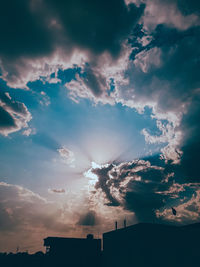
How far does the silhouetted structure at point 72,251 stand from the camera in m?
28.1

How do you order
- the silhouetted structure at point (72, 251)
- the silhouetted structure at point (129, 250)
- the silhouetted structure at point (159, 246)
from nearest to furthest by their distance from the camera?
the silhouetted structure at point (159, 246)
the silhouetted structure at point (129, 250)
the silhouetted structure at point (72, 251)

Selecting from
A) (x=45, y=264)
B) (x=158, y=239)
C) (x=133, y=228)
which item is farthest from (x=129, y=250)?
(x=45, y=264)

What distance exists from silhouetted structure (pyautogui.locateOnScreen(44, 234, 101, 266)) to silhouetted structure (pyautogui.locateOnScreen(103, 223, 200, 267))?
5.40m

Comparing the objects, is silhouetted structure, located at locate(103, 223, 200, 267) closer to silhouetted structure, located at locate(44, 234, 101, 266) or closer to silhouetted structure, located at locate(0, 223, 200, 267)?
silhouetted structure, located at locate(0, 223, 200, 267)

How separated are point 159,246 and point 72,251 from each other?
16.4 metres

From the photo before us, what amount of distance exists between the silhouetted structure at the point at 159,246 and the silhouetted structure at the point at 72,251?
540 centimetres

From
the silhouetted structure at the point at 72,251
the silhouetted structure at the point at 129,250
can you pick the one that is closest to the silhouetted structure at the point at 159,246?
the silhouetted structure at the point at 129,250

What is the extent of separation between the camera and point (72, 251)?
29.1 m

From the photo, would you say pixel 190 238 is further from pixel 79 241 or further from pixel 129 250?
pixel 79 241

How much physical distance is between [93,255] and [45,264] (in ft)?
29.3

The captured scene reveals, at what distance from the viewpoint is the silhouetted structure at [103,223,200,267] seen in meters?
21.1

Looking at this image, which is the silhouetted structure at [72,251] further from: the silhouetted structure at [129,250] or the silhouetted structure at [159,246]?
the silhouetted structure at [159,246]

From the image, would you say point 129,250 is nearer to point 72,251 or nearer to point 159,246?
point 159,246

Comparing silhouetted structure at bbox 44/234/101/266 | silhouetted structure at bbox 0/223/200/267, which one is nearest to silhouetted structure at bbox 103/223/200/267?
silhouetted structure at bbox 0/223/200/267
